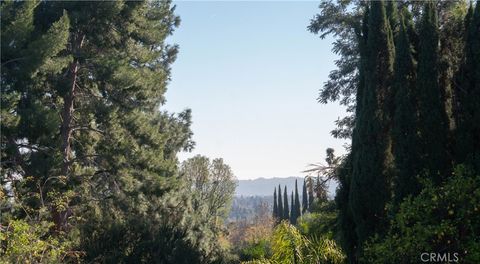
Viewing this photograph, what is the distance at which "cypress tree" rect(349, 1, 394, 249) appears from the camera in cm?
970

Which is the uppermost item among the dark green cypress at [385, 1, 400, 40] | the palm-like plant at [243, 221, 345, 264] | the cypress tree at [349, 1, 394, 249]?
the dark green cypress at [385, 1, 400, 40]

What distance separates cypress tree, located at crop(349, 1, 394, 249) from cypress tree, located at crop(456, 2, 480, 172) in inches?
65.4

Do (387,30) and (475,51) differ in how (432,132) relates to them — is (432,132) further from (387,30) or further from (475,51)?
(387,30)

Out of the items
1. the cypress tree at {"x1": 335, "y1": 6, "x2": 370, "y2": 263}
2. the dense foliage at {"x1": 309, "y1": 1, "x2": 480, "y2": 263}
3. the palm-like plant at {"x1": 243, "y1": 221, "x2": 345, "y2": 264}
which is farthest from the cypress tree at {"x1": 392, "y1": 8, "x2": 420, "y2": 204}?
the palm-like plant at {"x1": 243, "y1": 221, "x2": 345, "y2": 264}

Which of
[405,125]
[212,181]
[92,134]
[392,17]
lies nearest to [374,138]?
[405,125]

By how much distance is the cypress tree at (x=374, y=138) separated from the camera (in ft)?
31.8

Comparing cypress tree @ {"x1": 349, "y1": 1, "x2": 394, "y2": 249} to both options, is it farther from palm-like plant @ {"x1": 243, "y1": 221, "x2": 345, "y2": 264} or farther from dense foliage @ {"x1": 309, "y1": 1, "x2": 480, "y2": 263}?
palm-like plant @ {"x1": 243, "y1": 221, "x2": 345, "y2": 264}

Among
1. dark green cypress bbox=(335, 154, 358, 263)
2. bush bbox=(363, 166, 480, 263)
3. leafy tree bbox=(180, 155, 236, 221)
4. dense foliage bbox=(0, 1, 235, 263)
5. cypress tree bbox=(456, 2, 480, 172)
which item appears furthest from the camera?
leafy tree bbox=(180, 155, 236, 221)

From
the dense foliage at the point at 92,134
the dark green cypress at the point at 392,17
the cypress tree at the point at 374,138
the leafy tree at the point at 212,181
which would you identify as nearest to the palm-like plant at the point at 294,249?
the cypress tree at the point at 374,138

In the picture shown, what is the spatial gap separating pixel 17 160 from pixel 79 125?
2.27 meters

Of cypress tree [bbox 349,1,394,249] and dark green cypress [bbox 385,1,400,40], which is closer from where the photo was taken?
cypress tree [bbox 349,1,394,249]

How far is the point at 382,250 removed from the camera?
25.1ft

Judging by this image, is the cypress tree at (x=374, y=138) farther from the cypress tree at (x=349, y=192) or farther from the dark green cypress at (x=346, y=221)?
the dark green cypress at (x=346, y=221)

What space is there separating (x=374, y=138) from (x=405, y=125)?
977mm
